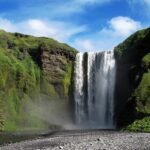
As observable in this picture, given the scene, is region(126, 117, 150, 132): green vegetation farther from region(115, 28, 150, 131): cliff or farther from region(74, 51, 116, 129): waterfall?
region(74, 51, 116, 129): waterfall

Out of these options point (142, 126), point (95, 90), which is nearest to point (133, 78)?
point (95, 90)

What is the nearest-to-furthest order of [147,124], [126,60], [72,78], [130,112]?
[147,124] < [130,112] < [126,60] < [72,78]

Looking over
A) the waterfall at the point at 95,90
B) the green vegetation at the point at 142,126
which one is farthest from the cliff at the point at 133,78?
the green vegetation at the point at 142,126

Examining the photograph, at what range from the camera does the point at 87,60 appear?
620 ft

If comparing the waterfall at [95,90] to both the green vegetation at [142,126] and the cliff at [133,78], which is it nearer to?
the cliff at [133,78]

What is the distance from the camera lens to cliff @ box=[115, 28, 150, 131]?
135625 millimetres

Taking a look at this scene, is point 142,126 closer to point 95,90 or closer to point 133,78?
point 133,78

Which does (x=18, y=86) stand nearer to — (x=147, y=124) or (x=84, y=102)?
(x=84, y=102)

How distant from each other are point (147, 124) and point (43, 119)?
7815cm

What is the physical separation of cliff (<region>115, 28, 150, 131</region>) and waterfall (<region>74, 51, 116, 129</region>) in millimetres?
3390

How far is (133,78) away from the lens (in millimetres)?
168625

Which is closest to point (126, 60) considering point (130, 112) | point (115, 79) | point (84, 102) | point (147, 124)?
point (115, 79)

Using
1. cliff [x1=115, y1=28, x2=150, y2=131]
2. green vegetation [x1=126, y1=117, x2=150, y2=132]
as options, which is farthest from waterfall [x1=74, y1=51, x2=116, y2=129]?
green vegetation [x1=126, y1=117, x2=150, y2=132]

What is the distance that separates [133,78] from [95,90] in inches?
737
